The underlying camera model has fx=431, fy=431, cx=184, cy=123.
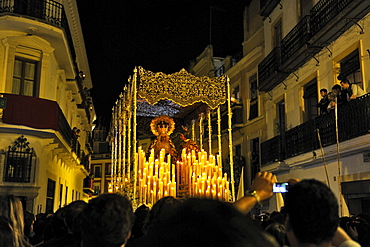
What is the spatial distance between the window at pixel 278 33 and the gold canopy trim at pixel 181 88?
5.32m

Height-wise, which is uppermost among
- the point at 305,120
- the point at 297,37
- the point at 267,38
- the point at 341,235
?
the point at 267,38

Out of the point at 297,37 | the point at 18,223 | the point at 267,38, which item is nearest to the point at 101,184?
the point at 267,38

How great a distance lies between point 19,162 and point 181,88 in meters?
6.30

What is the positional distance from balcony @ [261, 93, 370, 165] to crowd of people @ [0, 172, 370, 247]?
6345 millimetres

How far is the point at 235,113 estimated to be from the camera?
20750mm

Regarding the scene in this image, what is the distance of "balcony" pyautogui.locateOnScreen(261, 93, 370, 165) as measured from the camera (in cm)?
1037

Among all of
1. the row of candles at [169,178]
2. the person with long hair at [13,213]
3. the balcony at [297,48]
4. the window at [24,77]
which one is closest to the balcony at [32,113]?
the window at [24,77]

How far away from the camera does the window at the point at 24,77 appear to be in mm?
14953

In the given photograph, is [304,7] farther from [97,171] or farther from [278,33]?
[97,171]

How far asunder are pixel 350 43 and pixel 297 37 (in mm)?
2587

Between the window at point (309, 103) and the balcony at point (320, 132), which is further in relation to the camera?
the window at point (309, 103)

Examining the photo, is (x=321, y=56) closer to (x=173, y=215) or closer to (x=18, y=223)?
(x=18, y=223)

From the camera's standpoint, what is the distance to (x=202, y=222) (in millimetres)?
980

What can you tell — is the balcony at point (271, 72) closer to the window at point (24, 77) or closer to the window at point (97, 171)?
the window at point (24, 77)
